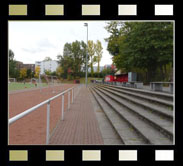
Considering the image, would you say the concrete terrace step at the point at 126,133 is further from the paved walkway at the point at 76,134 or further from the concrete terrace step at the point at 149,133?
the paved walkway at the point at 76,134

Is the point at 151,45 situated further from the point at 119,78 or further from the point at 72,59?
the point at 72,59

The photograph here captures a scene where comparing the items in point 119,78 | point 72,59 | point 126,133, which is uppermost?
point 72,59

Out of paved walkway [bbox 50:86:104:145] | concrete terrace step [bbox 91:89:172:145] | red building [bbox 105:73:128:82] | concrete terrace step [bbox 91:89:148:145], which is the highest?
red building [bbox 105:73:128:82]

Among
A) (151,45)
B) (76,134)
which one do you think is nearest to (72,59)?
(151,45)

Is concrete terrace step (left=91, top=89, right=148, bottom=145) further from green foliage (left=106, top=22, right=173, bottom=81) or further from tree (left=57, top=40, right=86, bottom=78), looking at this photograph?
tree (left=57, top=40, right=86, bottom=78)

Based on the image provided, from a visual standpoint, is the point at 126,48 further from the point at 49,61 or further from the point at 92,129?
the point at 49,61

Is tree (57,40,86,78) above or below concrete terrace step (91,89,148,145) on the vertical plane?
above

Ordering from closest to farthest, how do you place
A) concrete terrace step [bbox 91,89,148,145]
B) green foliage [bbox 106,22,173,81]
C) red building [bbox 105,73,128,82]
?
1. concrete terrace step [bbox 91,89,148,145]
2. green foliage [bbox 106,22,173,81]
3. red building [bbox 105,73,128,82]

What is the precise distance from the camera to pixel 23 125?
5.20m

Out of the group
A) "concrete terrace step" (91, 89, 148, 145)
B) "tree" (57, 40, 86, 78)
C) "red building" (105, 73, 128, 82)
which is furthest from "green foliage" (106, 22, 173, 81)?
"tree" (57, 40, 86, 78)

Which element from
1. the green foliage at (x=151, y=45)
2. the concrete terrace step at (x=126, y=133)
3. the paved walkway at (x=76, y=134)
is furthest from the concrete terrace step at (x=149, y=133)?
the green foliage at (x=151, y=45)

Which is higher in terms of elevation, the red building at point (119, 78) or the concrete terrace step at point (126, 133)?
the red building at point (119, 78)
